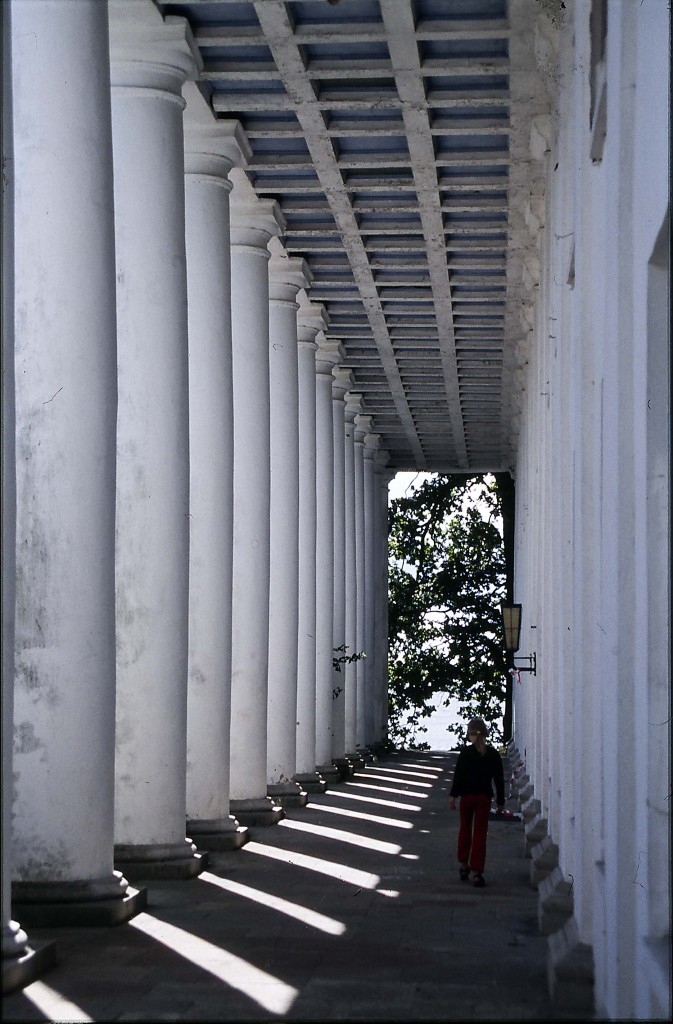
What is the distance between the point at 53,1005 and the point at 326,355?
55482 mm

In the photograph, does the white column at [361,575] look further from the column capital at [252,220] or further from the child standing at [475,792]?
the child standing at [475,792]

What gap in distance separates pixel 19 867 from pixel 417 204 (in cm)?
3213

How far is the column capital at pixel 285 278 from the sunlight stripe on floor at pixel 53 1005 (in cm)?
4010

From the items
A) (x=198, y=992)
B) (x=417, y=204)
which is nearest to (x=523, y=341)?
(x=417, y=204)

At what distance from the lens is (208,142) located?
134ft

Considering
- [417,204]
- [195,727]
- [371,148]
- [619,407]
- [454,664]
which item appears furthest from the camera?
[454,664]

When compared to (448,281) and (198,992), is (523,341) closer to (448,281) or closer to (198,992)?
(448,281)

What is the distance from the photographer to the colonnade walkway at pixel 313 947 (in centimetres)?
1820

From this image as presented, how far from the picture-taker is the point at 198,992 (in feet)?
63.1

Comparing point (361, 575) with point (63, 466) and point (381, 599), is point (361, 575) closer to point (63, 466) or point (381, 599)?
point (381, 599)

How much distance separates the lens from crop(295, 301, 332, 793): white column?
195ft

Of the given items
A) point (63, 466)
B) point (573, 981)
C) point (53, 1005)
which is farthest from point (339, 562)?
point (53, 1005)

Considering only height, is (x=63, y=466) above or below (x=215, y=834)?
above

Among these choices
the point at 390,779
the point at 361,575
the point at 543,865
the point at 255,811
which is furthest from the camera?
the point at 361,575
